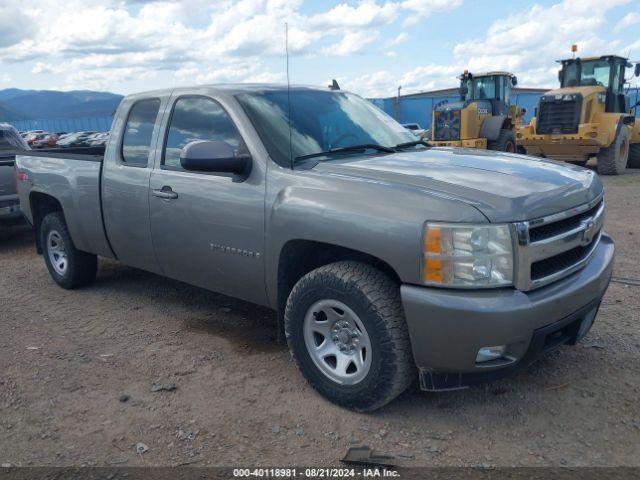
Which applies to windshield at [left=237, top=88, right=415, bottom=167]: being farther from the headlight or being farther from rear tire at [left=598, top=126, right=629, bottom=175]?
rear tire at [left=598, top=126, right=629, bottom=175]

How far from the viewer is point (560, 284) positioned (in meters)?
2.95

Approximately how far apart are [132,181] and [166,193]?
48cm

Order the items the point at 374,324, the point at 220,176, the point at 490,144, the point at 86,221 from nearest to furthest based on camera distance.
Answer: the point at 374,324, the point at 220,176, the point at 86,221, the point at 490,144

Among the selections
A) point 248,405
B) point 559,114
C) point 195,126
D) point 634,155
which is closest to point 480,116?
point 559,114

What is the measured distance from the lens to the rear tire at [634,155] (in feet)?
51.2

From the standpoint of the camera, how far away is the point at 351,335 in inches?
125

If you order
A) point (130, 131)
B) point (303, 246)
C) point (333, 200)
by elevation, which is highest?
point (130, 131)

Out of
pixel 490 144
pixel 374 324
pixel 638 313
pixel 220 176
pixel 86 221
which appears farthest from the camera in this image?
pixel 490 144

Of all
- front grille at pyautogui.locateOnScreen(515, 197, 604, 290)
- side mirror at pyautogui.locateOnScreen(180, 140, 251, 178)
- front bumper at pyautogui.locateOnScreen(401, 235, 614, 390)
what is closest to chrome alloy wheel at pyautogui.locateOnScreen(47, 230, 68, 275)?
side mirror at pyautogui.locateOnScreen(180, 140, 251, 178)

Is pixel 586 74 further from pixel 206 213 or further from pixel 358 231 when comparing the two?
pixel 358 231

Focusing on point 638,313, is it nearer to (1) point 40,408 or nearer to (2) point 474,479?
(2) point 474,479

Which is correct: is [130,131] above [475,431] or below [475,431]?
above

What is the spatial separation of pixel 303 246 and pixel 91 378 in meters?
1.71

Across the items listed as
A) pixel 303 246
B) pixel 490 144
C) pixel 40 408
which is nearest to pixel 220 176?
pixel 303 246
